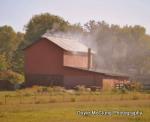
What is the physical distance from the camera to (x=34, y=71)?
70062 mm

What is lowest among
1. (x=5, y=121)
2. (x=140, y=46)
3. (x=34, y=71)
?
(x=5, y=121)

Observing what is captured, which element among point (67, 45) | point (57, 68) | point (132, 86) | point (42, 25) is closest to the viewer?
point (132, 86)

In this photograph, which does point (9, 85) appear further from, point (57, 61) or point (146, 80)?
point (146, 80)

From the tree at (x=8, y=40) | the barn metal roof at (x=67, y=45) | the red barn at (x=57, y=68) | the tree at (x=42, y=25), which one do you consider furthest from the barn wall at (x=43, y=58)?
the tree at (x=8, y=40)

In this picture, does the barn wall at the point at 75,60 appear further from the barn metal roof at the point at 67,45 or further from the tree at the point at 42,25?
the tree at the point at 42,25

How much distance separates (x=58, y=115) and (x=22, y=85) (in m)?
41.5

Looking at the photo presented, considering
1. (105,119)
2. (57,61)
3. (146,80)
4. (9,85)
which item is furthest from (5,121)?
(146,80)

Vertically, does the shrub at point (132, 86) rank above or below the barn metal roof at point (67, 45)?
below

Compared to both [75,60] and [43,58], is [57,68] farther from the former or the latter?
[75,60]

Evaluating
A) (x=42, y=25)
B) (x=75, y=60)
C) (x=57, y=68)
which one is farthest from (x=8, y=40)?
(x=57, y=68)

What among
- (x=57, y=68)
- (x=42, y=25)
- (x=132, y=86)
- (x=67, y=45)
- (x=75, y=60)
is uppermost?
(x=42, y=25)

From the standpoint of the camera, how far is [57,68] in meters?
67.2

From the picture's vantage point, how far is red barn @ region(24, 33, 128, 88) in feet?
210

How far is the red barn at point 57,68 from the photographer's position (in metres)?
64.0
